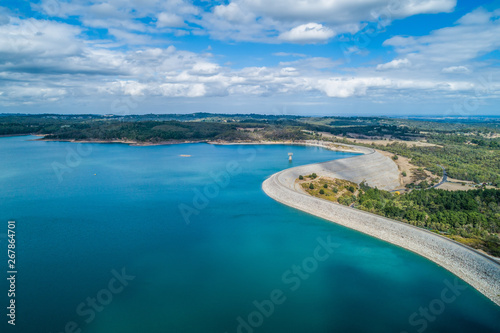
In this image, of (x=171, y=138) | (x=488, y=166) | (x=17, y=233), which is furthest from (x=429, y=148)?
(x=17, y=233)

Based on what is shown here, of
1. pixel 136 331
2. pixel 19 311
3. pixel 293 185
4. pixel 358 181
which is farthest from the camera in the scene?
pixel 358 181

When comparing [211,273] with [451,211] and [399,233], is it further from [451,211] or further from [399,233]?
[451,211]

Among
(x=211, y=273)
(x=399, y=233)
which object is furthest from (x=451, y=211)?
(x=211, y=273)

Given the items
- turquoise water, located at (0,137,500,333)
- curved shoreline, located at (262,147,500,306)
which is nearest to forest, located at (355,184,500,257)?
curved shoreline, located at (262,147,500,306)

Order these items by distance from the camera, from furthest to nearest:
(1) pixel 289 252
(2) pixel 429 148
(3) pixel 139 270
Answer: (2) pixel 429 148
(1) pixel 289 252
(3) pixel 139 270

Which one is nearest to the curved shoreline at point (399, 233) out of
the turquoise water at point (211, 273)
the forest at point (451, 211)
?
the turquoise water at point (211, 273)

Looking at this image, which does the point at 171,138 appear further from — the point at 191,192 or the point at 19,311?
the point at 19,311

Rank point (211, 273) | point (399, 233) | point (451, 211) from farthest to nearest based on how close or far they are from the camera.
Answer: point (451, 211), point (399, 233), point (211, 273)

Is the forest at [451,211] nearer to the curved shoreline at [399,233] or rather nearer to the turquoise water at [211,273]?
the curved shoreline at [399,233]
